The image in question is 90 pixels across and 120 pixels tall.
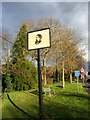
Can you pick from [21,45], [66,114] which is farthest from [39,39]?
[21,45]

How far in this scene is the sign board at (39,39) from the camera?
551cm

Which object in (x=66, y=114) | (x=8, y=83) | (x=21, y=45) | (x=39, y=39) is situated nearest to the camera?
(x=39, y=39)

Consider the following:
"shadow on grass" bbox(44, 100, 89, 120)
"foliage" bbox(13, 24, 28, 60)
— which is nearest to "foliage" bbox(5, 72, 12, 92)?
"foliage" bbox(13, 24, 28, 60)

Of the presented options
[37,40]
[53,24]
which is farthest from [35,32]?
Answer: [53,24]

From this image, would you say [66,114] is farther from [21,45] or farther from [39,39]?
[21,45]

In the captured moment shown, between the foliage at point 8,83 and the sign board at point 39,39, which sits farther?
the foliage at point 8,83

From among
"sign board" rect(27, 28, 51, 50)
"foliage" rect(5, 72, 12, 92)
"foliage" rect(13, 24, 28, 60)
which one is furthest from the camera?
"foliage" rect(13, 24, 28, 60)

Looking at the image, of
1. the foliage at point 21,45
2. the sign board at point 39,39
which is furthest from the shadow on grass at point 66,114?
the foliage at point 21,45

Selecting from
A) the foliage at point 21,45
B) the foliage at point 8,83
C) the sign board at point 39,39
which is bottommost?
the foliage at point 8,83

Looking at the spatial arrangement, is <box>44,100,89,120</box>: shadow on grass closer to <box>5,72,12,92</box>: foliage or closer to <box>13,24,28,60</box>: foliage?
<box>5,72,12,92</box>: foliage

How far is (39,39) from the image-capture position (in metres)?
5.57

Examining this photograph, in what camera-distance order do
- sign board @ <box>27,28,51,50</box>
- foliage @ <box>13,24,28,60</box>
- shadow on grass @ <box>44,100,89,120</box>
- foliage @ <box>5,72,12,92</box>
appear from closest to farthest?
sign board @ <box>27,28,51,50</box>, shadow on grass @ <box>44,100,89,120</box>, foliage @ <box>5,72,12,92</box>, foliage @ <box>13,24,28,60</box>

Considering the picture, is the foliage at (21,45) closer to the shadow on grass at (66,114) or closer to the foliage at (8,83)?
the foliage at (8,83)

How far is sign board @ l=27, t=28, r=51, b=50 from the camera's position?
5.51 m
